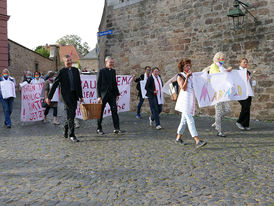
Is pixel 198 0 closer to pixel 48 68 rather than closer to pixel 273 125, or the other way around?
pixel 273 125

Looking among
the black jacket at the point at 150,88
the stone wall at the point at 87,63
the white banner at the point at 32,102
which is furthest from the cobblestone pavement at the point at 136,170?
the stone wall at the point at 87,63

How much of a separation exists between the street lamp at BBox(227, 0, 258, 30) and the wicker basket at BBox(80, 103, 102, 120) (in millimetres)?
5444

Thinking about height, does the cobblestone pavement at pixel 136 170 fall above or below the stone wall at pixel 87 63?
below

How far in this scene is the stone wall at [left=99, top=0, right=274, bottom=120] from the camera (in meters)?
10.2

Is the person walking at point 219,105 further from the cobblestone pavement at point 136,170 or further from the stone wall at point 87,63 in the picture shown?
the stone wall at point 87,63

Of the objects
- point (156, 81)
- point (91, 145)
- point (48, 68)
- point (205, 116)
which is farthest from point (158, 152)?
point (48, 68)

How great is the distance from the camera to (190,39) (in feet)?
39.7

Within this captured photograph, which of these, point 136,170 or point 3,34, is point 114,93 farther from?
point 3,34

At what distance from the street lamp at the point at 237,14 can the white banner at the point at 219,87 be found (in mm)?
3029

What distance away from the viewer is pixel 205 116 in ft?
38.3

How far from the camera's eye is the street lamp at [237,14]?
9.89 meters

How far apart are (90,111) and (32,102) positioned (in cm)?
417

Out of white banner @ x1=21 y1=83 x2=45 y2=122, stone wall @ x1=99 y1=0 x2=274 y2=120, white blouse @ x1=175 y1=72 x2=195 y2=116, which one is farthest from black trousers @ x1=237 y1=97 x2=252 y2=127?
white banner @ x1=21 y1=83 x2=45 y2=122

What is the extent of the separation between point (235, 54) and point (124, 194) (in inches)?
328
